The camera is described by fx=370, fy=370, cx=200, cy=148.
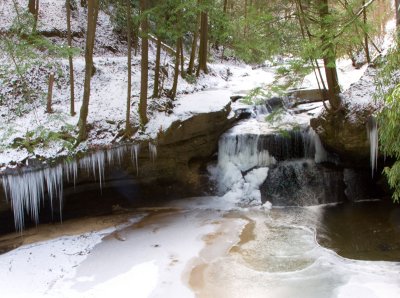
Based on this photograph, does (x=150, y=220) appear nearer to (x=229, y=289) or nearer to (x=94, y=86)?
(x=229, y=289)

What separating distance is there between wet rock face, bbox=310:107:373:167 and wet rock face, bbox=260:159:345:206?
726 millimetres

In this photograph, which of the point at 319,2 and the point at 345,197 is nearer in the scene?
the point at 319,2

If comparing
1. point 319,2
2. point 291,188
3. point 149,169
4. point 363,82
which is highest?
point 319,2

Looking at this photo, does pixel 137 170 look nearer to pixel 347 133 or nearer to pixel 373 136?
pixel 347 133

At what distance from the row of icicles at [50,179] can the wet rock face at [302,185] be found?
3.96m

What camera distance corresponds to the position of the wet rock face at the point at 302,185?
11.5m

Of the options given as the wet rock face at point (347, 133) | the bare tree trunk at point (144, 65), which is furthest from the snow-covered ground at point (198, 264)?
the bare tree trunk at point (144, 65)

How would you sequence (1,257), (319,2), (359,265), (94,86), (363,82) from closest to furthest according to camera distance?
(359,265)
(1,257)
(319,2)
(363,82)
(94,86)

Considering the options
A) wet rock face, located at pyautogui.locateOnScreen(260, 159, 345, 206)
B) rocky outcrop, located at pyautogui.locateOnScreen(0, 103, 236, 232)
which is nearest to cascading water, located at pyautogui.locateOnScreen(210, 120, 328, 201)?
wet rock face, located at pyautogui.locateOnScreen(260, 159, 345, 206)

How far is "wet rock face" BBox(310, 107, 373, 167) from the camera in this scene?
10695 millimetres

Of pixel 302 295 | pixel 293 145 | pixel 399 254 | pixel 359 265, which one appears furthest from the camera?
pixel 293 145

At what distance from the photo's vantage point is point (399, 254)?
25.5ft

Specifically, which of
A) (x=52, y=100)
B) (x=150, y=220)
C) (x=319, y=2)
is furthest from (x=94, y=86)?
(x=319, y=2)

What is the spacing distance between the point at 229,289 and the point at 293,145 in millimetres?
6808
